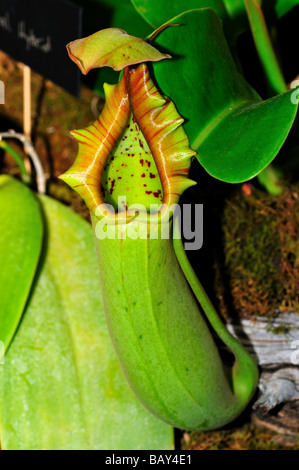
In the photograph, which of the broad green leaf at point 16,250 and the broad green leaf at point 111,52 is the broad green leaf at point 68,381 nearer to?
the broad green leaf at point 16,250

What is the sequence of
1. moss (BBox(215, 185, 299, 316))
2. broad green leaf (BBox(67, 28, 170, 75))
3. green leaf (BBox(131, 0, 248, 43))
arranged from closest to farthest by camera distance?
broad green leaf (BBox(67, 28, 170, 75)), green leaf (BBox(131, 0, 248, 43)), moss (BBox(215, 185, 299, 316))

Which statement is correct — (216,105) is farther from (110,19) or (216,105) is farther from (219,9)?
(110,19)

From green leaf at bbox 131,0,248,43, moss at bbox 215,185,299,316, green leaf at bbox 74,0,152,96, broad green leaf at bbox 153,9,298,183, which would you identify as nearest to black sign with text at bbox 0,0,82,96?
green leaf at bbox 74,0,152,96

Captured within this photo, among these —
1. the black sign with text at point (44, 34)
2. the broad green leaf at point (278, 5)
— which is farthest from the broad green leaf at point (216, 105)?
the black sign with text at point (44, 34)

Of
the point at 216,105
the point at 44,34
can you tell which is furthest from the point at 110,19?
the point at 216,105

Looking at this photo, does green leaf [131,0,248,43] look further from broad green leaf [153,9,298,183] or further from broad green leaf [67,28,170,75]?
broad green leaf [67,28,170,75]
